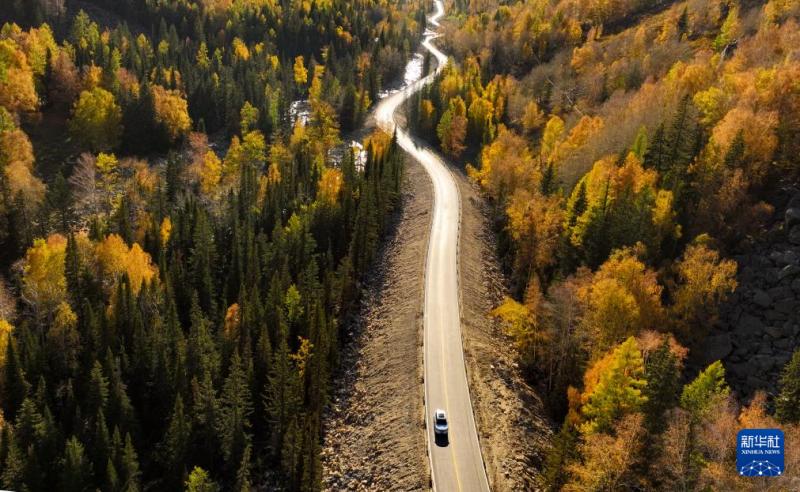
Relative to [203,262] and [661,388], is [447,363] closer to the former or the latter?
[661,388]

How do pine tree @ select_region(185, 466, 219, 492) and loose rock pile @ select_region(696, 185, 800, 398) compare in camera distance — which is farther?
loose rock pile @ select_region(696, 185, 800, 398)

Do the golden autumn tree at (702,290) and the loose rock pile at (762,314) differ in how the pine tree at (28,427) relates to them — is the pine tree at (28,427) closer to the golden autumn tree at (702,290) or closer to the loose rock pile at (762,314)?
the golden autumn tree at (702,290)

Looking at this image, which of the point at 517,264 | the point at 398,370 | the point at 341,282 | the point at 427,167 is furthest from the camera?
the point at 427,167

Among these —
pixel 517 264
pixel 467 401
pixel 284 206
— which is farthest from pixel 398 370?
pixel 284 206

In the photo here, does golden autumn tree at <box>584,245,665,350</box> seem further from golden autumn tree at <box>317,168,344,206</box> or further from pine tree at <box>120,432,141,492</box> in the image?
golden autumn tree at <box>317,168,344,206</box>

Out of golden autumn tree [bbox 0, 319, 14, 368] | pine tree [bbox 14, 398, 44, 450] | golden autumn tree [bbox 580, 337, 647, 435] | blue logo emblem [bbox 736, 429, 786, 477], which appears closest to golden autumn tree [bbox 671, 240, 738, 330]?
golden autumn tree [bbox 580, 337, 647, 435]

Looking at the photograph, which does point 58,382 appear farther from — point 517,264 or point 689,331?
point 689,331

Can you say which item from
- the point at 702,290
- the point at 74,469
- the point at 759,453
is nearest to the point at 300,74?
the point at 702,290
